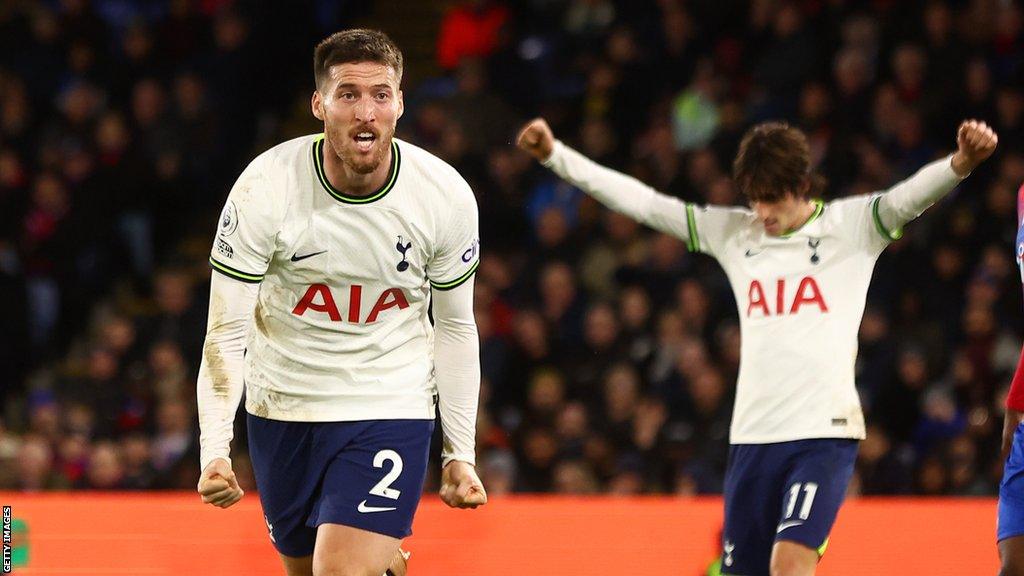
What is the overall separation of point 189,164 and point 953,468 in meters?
5.47

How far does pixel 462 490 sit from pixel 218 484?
0.69m

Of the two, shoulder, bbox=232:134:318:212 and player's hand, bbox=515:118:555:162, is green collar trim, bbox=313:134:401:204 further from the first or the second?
player's hand, bbox=515:118:555:162

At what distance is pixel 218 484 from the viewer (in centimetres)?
414

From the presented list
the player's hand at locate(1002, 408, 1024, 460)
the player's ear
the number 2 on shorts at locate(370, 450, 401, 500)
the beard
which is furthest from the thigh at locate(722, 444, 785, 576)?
the player's ear

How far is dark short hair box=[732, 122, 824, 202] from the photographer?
213 inches

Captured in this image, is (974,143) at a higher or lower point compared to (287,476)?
higher

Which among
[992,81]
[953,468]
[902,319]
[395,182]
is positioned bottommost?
[953,468]

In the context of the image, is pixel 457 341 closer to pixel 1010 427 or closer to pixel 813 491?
pixel 813 491

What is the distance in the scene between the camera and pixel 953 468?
855 cm

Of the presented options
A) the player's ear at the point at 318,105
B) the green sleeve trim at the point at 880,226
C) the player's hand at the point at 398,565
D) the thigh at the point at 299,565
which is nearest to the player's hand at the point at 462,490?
the player's hand at the point at 398,565

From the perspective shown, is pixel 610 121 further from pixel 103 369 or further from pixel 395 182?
pixel 395 182

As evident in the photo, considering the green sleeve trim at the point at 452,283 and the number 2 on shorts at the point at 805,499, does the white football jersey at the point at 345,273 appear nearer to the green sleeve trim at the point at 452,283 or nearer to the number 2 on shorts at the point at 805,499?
the green sleeve trim at the point at 452,283

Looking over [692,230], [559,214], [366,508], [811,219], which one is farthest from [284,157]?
[559,214]

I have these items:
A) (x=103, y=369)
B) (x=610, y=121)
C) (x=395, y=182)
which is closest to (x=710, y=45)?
(x=610, y=121)
